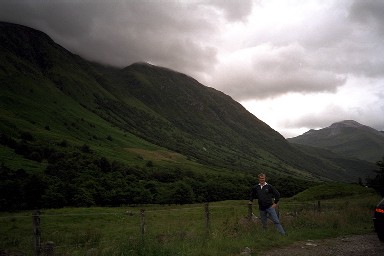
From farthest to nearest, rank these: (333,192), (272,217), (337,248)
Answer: (333,192) → (272,217) → (337,248)

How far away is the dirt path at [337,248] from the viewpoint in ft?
40.4

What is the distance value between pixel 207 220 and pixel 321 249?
16.7 ft

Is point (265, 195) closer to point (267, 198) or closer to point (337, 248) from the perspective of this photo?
point (267, 198)

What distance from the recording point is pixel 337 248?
13.3m

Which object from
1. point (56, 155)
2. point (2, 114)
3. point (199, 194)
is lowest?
point (199, 194)

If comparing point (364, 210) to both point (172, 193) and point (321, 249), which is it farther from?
point (172, 193)

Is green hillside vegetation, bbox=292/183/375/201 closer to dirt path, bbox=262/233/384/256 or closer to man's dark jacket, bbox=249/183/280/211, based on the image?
dirt path, bbox=262/233/384/256

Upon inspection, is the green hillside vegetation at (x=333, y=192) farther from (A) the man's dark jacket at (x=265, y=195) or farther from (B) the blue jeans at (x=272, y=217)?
(A) the man's dark jacket at (x=265, y=195)

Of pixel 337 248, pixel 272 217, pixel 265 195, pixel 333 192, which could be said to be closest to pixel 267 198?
pixel 265 195

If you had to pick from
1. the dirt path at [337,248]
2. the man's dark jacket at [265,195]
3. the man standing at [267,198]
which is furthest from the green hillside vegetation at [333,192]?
the man's dark jacket at [265,195]

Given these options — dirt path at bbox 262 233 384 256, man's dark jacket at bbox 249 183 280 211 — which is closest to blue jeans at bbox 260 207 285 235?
man's dark jacket at bbox 249 183 280 211

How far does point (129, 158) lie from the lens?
184 m

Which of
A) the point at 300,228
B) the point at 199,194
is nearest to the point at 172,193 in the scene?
the point at 199,194

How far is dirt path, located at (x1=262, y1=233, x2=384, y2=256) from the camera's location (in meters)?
12.3
